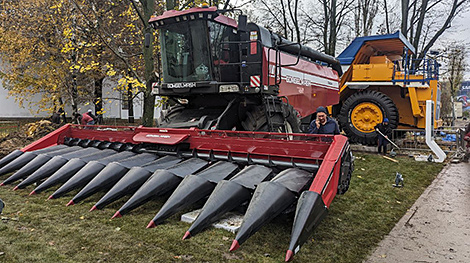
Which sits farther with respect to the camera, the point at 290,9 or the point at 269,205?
the point at 290,9

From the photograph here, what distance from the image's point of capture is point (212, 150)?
4938 millimetres

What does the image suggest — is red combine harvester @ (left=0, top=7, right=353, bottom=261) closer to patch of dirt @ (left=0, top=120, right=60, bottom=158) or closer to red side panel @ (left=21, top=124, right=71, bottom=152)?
red side panel @ (left=21, top=124, right=71, bottom=152)

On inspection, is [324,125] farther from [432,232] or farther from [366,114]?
[366,114]

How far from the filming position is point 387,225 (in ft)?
14.1

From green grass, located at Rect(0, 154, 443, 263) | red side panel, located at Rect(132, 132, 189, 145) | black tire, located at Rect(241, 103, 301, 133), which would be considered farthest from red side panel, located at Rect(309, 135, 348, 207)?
black tire, located at Rect(241, 103, 301, 133)

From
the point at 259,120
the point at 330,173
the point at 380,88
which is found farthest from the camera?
the point at 380,88

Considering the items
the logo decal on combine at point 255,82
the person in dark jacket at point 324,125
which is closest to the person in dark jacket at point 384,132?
the logo decal on combine at point 255,82

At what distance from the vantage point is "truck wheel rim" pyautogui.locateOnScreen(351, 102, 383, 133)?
37.1ft

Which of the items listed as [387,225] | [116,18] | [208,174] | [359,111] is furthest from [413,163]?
[116,18]

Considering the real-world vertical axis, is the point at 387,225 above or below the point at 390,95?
below

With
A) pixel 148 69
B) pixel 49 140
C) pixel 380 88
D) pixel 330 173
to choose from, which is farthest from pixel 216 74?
pixel 380 88

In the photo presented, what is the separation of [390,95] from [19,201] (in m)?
11.2

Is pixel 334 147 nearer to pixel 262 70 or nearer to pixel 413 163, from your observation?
pixel 262 70

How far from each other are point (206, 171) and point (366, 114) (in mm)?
8527
